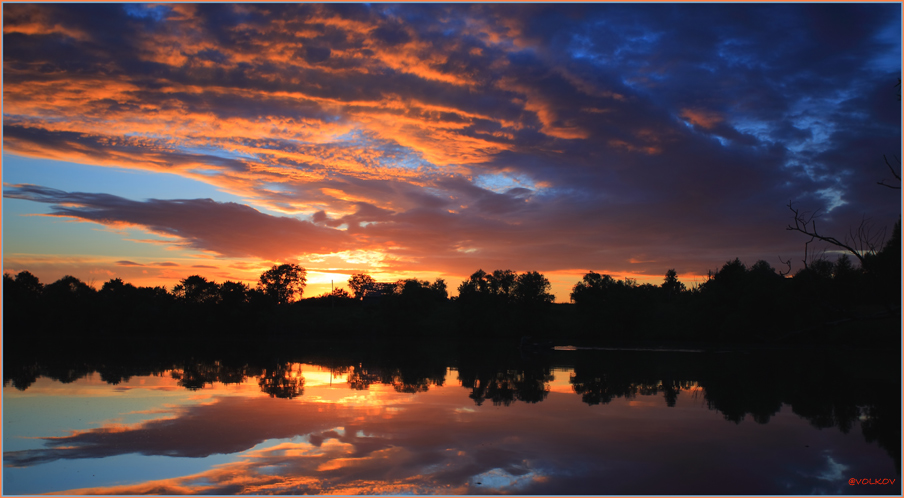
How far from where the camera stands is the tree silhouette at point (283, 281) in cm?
8775

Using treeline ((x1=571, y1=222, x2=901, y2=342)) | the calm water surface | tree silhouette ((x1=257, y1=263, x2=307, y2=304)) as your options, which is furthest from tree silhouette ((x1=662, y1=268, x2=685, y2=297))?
the calm water surface

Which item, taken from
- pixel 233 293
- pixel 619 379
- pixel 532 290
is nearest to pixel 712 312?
pixel 532 290

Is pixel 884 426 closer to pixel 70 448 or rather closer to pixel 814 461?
pixel 814 461

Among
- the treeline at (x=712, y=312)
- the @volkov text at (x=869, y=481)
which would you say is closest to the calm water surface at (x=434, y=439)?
the @volkov text at (x=869, y=481)

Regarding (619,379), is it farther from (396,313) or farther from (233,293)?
(233,293)

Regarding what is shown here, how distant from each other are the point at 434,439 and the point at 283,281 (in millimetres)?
82412

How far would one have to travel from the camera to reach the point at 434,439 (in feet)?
39.5

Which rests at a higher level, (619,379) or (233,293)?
(233,293)

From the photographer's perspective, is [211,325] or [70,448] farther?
[211,325]

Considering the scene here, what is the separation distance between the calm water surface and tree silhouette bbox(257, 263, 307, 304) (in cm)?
6799

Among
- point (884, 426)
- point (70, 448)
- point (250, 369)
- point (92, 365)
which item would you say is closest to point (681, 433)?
point (884, 426)

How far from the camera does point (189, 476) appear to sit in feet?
30.3

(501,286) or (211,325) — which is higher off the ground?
(501,286)

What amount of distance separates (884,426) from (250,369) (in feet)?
82.5
